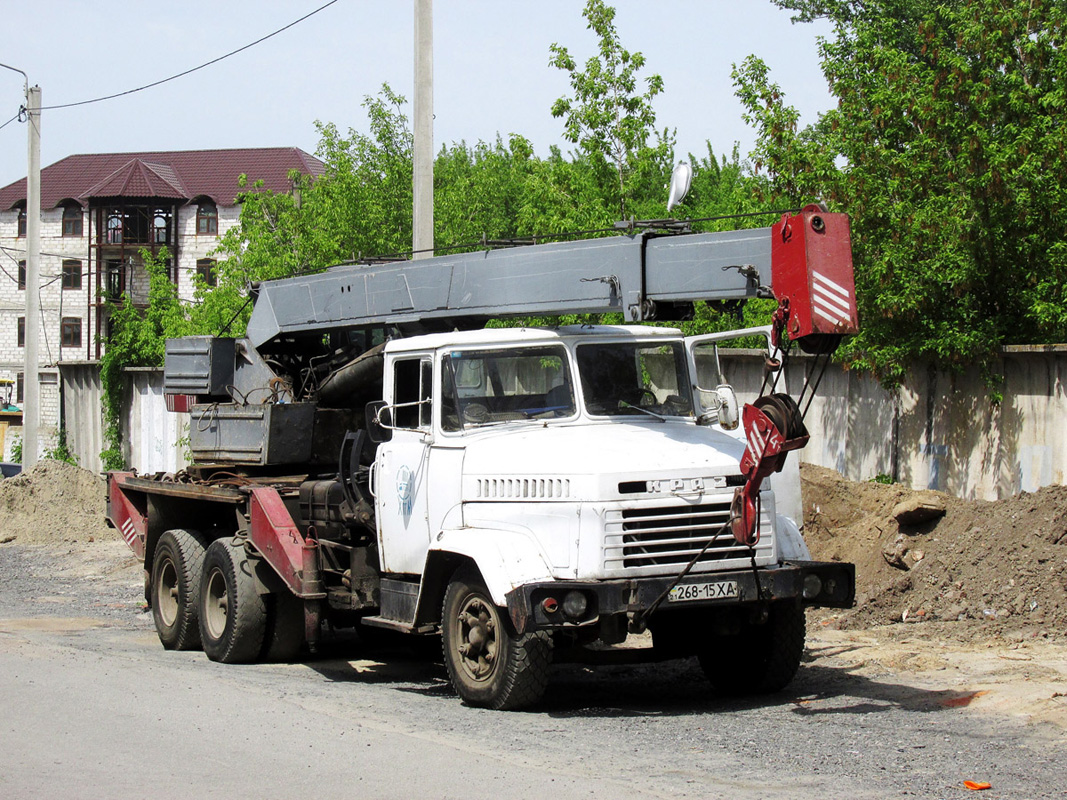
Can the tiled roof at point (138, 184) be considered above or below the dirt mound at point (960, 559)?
above

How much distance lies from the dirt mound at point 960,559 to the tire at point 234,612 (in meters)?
5.44

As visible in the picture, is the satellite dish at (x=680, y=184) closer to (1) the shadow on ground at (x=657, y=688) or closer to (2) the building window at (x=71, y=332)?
(1) the shadow on ground at (x=657, y=688)

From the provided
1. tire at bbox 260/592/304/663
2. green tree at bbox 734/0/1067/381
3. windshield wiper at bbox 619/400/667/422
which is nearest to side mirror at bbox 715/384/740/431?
windshield wiper at bbox 619/400/667/422

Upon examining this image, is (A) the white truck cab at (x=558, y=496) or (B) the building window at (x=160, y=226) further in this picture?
(B) the building window at (x=160, y=226)

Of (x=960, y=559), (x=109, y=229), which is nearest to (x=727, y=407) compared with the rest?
(x=960, y=559)

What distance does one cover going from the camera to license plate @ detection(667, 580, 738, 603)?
821 centimetres

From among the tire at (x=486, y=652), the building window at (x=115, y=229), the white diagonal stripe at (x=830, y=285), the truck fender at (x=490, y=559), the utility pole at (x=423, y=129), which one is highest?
the building window at (x=115, y=229)

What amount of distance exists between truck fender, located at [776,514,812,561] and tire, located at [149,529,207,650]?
5.70 meters

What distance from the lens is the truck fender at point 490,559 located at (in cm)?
831

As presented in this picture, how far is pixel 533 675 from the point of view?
27.7 ft

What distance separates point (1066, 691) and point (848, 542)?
540 cm

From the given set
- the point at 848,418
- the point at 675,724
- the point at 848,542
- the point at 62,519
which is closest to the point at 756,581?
the point at 675,724

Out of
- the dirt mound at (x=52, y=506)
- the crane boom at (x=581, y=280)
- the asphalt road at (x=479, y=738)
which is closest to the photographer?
the asphalt road at (x=479, y=738)

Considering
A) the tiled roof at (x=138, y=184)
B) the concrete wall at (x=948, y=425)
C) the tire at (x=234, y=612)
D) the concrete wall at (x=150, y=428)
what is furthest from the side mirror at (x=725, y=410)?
the tiled roof at (x=138, y=184)
